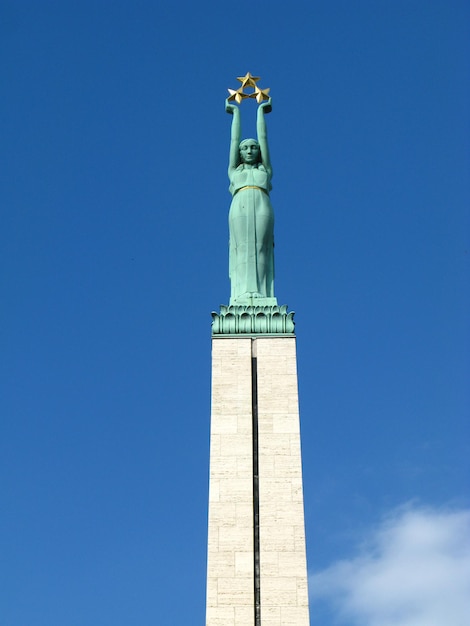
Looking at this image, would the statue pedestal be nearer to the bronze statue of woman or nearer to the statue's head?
the bronze statue of woman

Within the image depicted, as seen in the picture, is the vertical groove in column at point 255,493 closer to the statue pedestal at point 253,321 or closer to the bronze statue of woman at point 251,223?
the statue pedestal at point 253,321

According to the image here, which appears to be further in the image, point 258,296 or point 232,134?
point 232,134

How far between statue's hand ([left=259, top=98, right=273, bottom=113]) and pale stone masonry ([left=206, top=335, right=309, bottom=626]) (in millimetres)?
8987

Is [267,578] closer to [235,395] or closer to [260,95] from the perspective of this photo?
[235,395]

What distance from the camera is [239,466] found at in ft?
98.6

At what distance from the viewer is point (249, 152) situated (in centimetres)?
3616

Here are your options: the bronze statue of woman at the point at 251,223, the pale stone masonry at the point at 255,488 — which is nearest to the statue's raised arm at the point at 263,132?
the bronze statue of woman at the point at 251,223

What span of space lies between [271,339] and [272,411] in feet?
7.58

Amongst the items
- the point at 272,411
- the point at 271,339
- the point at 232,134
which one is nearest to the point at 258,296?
the point at 271,339

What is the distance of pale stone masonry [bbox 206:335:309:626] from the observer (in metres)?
28.2

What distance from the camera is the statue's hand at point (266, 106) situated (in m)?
37.3

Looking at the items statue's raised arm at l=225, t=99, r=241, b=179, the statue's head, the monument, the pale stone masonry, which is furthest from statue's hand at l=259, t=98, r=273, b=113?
the pale stone masonry

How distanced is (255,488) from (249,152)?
38.1 ft

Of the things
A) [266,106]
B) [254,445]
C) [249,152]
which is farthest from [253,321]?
[266,106]
